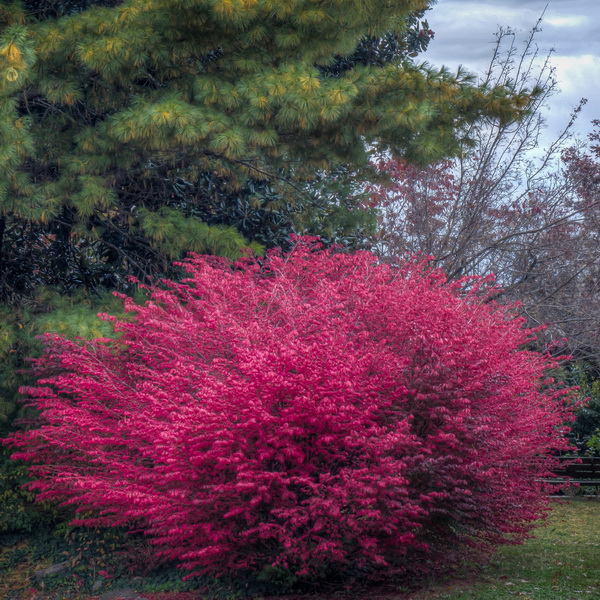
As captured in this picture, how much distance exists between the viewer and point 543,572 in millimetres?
7445

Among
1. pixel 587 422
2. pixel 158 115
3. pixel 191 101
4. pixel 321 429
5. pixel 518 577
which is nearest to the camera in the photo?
pixel 321 429

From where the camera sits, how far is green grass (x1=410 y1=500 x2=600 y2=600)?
21.1 feet

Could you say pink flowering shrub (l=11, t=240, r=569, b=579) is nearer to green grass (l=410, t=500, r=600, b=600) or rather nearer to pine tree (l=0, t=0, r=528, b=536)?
green grass (l=410, t=500, r=600, b=600)

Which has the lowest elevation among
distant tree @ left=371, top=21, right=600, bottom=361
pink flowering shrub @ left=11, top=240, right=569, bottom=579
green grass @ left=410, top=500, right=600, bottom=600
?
green grass @ left=410, top=500, right=600, bottom=600

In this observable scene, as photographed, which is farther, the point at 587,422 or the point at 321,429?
the point at 587,422

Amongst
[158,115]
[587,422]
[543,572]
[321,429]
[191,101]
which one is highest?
[191,101]

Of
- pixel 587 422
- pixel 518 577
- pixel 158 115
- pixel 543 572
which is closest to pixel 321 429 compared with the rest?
pixel 518 577

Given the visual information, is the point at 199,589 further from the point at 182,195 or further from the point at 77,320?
the point at 182,195

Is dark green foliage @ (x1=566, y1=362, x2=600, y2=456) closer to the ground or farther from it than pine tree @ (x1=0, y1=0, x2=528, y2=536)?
closer to the ground

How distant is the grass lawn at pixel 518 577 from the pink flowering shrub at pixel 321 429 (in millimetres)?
372

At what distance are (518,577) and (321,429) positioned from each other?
2.94 meters

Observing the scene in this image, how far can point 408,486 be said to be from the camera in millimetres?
6219

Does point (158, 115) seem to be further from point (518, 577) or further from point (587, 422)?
point (587, 422)

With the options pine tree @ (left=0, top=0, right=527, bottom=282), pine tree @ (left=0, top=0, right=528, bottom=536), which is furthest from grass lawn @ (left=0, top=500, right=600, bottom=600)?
pine tree @ (left=0, top=0, right=527, bottom=282)
